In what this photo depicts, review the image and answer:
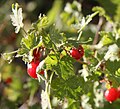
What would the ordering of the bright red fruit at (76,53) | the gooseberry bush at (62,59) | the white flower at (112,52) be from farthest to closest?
1. the white flower at (112,52)
2. the bright red fruit at (76,53)
3. the gooseberry bush at (62,59)

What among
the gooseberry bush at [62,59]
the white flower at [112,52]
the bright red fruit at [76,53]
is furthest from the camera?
the white flower at [112,52]

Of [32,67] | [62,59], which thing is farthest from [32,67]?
[62,59]

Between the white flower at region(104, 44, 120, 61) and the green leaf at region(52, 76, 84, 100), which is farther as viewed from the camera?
the white flower at region(104, 44, 120, 61)

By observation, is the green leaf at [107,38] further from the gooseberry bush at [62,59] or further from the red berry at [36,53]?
the red berry at [36,53]

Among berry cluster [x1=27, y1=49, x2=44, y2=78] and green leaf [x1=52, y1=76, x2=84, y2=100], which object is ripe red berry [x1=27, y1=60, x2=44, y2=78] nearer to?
berry cluster [x1=27, y1=49, x2=44, y2=78]

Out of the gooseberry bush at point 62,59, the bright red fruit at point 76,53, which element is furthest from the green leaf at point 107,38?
the bright red fruit at point 76,53

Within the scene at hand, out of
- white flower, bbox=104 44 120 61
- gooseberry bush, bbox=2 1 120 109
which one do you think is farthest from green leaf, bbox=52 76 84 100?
white flower, bbox=104 44 120 61

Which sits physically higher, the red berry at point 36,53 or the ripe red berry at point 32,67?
the red berry at point 36,53

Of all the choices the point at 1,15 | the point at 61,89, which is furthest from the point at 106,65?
the point at 1,15

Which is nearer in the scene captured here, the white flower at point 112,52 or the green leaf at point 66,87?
the green leaf at point 66,87

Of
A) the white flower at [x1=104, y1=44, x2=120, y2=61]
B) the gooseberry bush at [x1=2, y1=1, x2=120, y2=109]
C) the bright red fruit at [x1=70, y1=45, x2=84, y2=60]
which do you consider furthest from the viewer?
the white flower at [x1=104, y1=44, x2=120, y2=61]

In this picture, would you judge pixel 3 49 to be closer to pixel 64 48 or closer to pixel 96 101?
pixel 96 101
